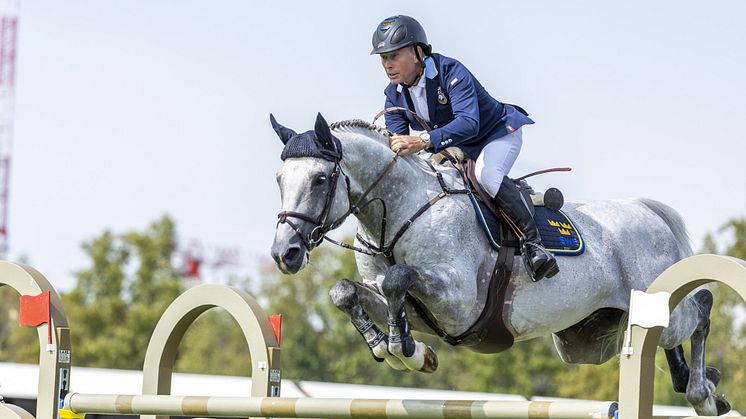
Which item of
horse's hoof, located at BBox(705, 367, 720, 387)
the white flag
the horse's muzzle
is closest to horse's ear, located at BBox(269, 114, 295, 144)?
the horse's muzzle

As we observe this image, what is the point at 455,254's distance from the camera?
565 centimetres

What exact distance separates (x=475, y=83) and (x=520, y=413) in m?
2.17

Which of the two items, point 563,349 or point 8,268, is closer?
point 8,268

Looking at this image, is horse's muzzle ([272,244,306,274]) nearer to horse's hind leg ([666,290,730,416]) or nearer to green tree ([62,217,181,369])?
horse's hind leg ([666,290,730,416])

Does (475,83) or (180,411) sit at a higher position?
(475,83)

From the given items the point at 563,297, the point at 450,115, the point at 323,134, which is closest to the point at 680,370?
the point at 563,297

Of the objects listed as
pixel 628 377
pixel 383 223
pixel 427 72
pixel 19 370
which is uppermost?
pixel 427 72

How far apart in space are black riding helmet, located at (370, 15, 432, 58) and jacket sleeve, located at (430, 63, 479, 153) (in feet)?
0.72

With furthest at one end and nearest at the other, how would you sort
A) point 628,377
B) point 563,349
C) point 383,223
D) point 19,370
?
point 19,370, point 563,349, point 383,223, point 628,377

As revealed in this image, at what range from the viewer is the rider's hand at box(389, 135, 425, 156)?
18.8 ft

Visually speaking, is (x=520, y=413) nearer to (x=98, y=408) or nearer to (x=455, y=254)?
(x=455, y=254)

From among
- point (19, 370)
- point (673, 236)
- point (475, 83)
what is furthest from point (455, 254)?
point (19, 370)

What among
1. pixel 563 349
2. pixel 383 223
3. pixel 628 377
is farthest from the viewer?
pixel 563 349

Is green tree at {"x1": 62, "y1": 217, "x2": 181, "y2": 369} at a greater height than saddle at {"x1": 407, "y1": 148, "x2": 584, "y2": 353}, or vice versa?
saddle at {"x1": 407, "y1": 148, "x2": 584, "y2": 353}
